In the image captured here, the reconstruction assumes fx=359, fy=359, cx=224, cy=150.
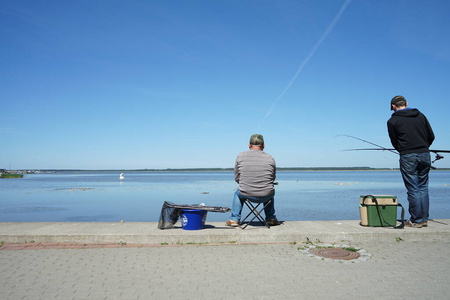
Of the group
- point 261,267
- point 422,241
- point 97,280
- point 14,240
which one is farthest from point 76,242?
point 422,241

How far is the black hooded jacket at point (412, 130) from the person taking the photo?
256 inches

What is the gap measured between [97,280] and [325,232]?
12.5 ft

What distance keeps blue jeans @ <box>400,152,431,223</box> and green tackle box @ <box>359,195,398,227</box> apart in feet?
1.11

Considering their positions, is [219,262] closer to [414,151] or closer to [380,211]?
[380,211]

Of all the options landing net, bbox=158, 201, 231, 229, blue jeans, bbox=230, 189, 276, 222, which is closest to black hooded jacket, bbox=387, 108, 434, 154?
blue jeans, bbox=230, 189, 276, 222

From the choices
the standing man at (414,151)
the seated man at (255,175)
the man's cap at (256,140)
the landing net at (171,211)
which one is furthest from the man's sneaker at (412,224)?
the landing net at (171,211)

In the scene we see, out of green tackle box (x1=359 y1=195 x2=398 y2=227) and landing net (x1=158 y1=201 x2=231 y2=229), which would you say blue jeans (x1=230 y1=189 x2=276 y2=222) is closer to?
landing net (x1=158 y1=201 x2=231 y2=229)

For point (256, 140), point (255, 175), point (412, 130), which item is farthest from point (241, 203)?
point (412, 130)

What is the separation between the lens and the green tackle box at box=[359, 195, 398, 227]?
21.8 ft

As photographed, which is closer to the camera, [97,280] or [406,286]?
[406,286]

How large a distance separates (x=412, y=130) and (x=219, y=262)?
426cm

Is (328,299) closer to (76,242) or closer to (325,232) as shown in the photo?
(325,232)

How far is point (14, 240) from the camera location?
5988 mm

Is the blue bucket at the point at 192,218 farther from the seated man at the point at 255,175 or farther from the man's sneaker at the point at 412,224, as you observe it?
the man's sneaker at the point at 412,224
